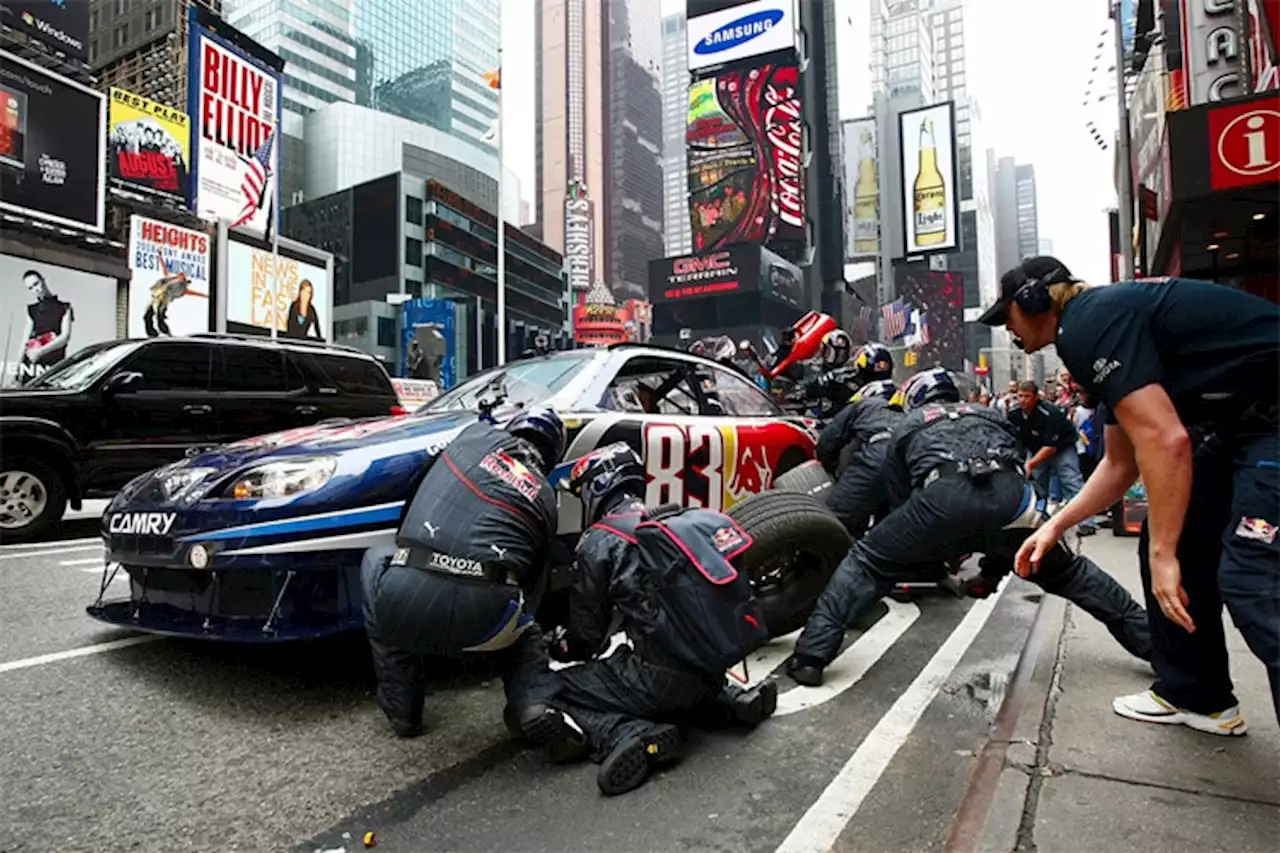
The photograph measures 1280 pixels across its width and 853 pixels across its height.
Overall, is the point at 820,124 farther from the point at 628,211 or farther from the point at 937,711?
the point at 628,211

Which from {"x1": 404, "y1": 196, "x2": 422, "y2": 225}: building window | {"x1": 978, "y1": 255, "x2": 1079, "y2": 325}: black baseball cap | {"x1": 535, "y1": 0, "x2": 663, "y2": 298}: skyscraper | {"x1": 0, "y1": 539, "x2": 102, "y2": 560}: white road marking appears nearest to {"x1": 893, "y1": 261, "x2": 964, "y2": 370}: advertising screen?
{"x1": 404, "y1": 196, "x2": 422, "y2": 225}: building window

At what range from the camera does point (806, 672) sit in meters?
3.46

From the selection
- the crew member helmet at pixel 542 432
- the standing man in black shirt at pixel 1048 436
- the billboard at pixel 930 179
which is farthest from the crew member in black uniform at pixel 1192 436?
the billboard at pixel 930 179

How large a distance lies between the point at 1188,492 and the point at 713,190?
202 ft

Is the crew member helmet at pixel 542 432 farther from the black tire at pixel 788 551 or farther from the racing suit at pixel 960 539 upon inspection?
the racing suit at pixel 960 539

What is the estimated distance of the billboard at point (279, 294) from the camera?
30250mm

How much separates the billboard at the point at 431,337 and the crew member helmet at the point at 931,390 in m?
49.1

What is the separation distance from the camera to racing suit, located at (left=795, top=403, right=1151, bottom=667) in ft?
11.5

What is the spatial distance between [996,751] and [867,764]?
0.44m

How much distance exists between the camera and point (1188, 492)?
7.15 feet

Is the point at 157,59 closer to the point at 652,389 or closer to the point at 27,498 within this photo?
the point at 27,498

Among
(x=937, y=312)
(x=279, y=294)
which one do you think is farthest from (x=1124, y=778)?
(x=937, y=312)

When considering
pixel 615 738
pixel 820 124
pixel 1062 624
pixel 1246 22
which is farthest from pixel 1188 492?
pixel 820 124

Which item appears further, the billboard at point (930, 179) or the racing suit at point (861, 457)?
the billboard at point (930, 179)
